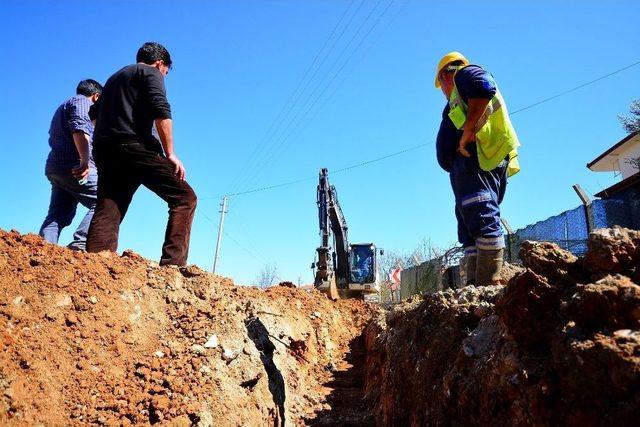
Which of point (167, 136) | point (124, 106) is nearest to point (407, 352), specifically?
point (167, 136)

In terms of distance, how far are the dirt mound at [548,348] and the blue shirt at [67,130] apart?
3505 mm

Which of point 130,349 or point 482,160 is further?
point 482,160

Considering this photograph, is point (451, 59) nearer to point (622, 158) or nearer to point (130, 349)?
point (130, 349)

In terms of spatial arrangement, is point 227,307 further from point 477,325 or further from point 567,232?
point 567,232

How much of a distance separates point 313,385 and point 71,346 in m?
2.76

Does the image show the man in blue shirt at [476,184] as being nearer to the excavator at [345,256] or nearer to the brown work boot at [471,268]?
the brown work boot at [471,268]

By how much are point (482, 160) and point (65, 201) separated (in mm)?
3693

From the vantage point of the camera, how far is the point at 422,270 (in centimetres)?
1922

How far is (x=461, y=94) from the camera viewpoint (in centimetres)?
311

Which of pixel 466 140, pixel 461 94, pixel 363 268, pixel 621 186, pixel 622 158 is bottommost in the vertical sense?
pixel 466 140

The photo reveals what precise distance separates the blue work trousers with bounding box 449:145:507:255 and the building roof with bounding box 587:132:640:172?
19.4 meters

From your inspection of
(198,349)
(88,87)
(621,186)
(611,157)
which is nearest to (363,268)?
(621,186)

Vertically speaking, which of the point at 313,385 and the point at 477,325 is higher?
the point at 477,325

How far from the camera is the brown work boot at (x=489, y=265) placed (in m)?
2.90
